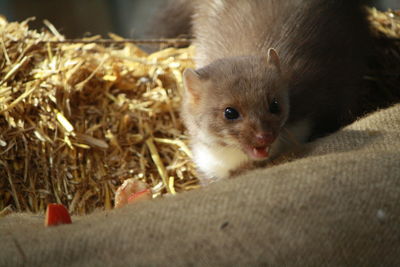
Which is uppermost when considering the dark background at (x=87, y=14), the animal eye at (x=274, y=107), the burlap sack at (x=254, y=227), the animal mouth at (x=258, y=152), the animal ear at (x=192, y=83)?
the dark background at (x=87, y=14)

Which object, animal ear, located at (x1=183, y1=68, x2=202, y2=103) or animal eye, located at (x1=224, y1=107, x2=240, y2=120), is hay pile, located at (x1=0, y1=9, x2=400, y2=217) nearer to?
animal ear, located at (x1=183, y1=68, x2=202, y2=103)

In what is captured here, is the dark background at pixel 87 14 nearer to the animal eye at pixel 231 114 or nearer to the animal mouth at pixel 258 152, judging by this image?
the animal eye at pixel 231 114

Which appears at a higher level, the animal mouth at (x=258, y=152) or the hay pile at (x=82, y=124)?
the hay pile at (x=82, y=124)

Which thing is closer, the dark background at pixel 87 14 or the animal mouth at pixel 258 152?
the animal mouth at pixel 258 152

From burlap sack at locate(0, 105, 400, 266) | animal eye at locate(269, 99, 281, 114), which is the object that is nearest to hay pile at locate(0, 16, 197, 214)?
animal eye at locate(269, 99, 281, 114)

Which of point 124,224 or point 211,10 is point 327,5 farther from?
point 124,224

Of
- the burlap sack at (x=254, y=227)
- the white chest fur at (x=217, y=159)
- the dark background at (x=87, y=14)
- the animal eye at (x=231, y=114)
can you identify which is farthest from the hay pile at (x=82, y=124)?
the dark background at (x=87, y=14)

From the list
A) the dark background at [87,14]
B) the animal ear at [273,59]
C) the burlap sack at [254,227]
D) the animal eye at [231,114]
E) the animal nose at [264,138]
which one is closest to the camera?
the burlap sack at [254,227]

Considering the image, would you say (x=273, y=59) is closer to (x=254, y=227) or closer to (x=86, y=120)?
(x=254, y=227)

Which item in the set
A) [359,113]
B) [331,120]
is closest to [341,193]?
[331,120]
